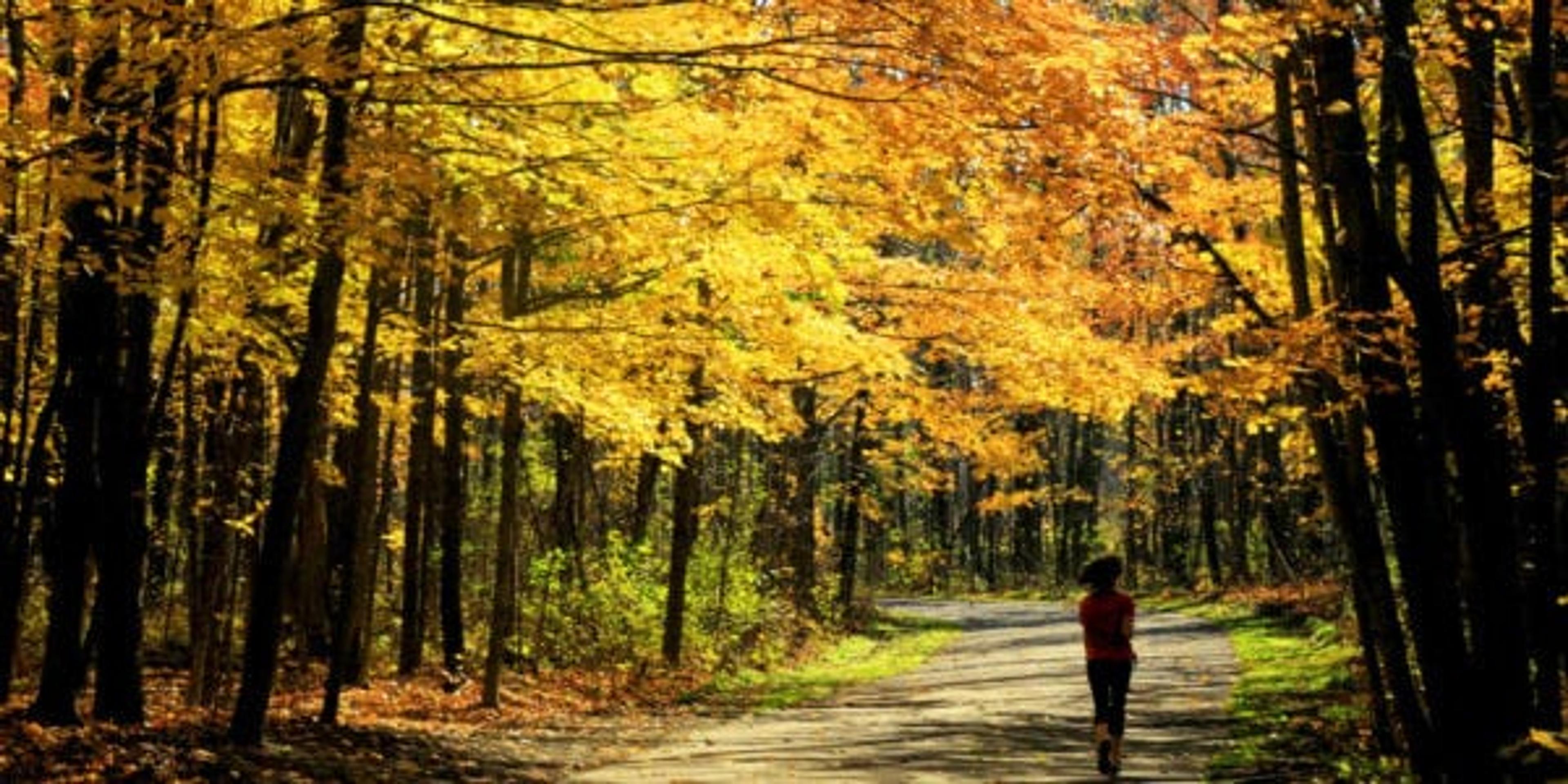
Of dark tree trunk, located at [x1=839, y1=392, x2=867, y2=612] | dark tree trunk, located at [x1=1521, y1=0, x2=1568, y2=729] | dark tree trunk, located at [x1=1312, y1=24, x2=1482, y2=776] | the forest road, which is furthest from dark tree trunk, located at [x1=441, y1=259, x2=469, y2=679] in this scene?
dark tree trunk, located at [x1=1521, y1=0, x2=1568, y2=729]

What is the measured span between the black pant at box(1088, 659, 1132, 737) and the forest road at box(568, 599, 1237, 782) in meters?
0.44

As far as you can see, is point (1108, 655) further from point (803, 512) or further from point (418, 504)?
point (803, 512)

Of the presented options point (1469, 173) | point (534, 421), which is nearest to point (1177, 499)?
point (534, 421)

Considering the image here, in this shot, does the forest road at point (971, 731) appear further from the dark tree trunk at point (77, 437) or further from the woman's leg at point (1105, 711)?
the dark tree trunk at point (77, 437)

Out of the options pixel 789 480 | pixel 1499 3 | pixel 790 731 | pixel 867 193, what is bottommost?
pixel 790 731

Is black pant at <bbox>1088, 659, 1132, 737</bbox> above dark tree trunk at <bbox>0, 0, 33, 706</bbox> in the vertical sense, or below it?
below

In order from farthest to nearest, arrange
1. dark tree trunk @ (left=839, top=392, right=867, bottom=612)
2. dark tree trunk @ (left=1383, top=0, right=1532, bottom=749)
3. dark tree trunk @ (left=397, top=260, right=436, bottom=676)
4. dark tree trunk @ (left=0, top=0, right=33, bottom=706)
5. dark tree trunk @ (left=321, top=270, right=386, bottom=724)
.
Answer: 1. dark tree trunk @ (left=839, top=392, right=867, bottom=612)
2. dark tree trunk @ (left=397, top=260, right=436, bottom=676)
3. dark tree trunk @ (left=321, top=270, right=386, bottom=724)
4. dark tree trunk @ (left=0, top=0, right=33, bottom=706)
5. dark tree trunk @ (left=1383, top=0, right=1532, bottom=749)

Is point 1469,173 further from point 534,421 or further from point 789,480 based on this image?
point 534,421

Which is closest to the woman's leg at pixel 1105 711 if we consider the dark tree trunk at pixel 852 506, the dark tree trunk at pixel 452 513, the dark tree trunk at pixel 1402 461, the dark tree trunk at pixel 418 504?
the dark tree trunk at pixel 1402 461

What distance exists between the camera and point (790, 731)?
13547 millimetres

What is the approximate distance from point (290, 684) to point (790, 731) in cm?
747

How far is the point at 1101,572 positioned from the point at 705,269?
193 inches

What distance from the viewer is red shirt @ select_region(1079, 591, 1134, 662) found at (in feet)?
32.6

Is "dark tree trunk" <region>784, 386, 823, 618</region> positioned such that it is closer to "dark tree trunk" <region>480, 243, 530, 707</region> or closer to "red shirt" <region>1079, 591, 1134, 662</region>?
"dark tree trunk" <region>480, 243, 530, 707</region>
